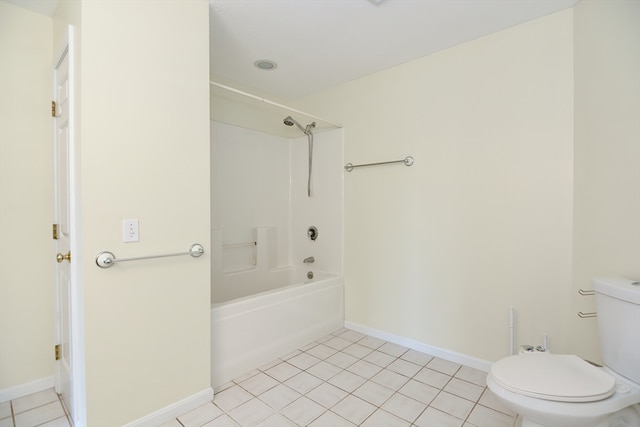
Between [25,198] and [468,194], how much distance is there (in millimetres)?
2810

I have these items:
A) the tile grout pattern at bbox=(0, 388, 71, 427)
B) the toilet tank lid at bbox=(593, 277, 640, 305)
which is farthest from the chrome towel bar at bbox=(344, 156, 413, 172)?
the tile grout pattern at bbox=(0, 388, 71, 427)

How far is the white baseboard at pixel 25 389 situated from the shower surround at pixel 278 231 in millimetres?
1149

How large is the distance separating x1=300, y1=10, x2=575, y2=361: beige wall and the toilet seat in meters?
0.58

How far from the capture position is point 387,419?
161 cm

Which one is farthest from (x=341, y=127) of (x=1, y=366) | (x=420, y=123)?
(x=1, y=366)

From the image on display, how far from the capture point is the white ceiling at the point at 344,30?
1764 millimetres

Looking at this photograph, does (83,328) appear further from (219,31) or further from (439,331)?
(439,331)

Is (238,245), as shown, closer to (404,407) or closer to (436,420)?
(404,407)

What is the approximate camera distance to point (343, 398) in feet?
5.88

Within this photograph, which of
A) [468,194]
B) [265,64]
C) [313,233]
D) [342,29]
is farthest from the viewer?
[313,233]

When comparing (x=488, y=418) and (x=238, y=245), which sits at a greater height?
(x=238, y=245)

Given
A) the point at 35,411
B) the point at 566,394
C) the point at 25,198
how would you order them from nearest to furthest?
the point at 566,394 < the point at 35,411 < the point at 25,198

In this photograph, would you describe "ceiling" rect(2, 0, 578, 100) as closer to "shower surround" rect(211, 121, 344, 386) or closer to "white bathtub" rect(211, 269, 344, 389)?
"shower surround" rect(211, 121, 344, 386)

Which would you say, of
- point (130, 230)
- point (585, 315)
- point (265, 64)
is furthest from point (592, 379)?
point (265, 64)
